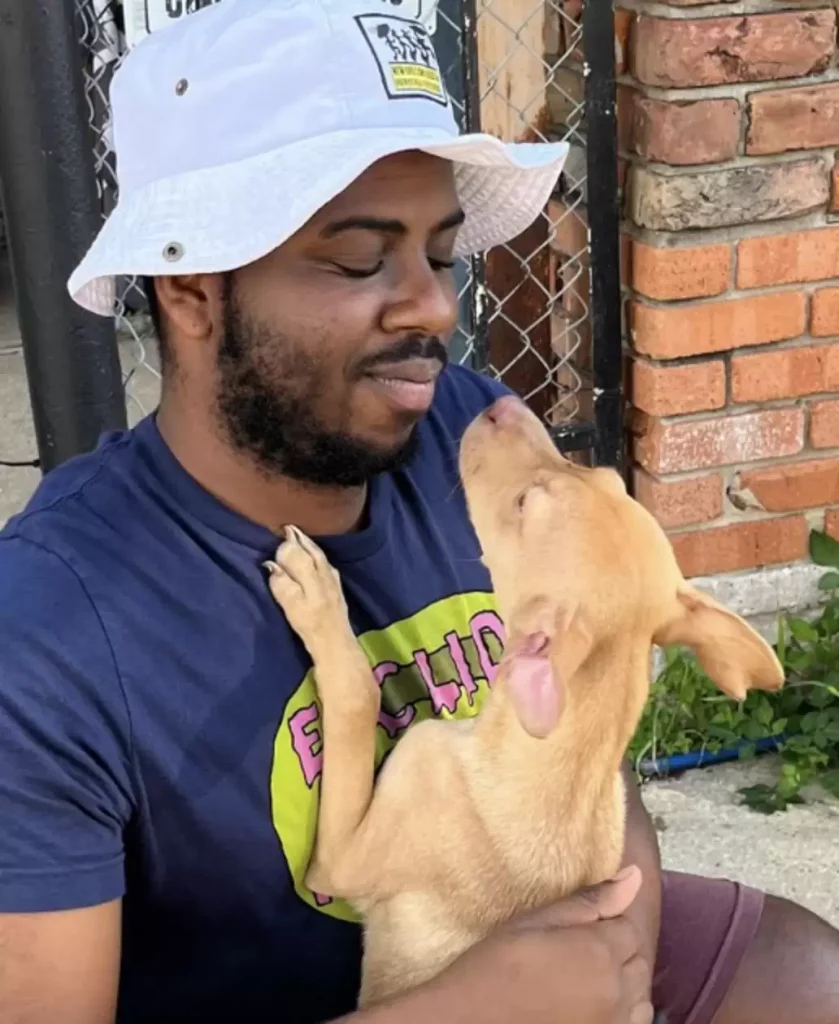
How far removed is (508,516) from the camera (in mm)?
1811

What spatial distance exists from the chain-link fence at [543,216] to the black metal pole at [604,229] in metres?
0.04

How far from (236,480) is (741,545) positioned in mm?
1816

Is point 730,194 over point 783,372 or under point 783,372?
over

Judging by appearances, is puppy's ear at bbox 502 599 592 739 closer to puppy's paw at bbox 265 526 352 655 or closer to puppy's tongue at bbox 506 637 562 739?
puppy's tongue at bbox 506 637 562 739

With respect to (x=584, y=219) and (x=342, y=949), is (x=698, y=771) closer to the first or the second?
(x=584, y=219)

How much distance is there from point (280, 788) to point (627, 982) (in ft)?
1.45

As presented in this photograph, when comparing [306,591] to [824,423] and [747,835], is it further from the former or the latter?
[824,423]

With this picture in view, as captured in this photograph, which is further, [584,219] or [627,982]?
[584,219]

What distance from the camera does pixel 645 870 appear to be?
1.80 metres

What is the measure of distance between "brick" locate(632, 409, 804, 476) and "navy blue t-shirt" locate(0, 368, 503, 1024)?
144cm

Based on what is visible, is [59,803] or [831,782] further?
[831,782]

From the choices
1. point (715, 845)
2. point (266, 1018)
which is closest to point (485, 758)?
point (266, 1018)

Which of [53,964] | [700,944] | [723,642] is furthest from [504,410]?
[53,964]

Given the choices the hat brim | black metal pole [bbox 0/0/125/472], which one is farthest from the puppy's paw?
black metal pole [bbox 0/0/125/472]
